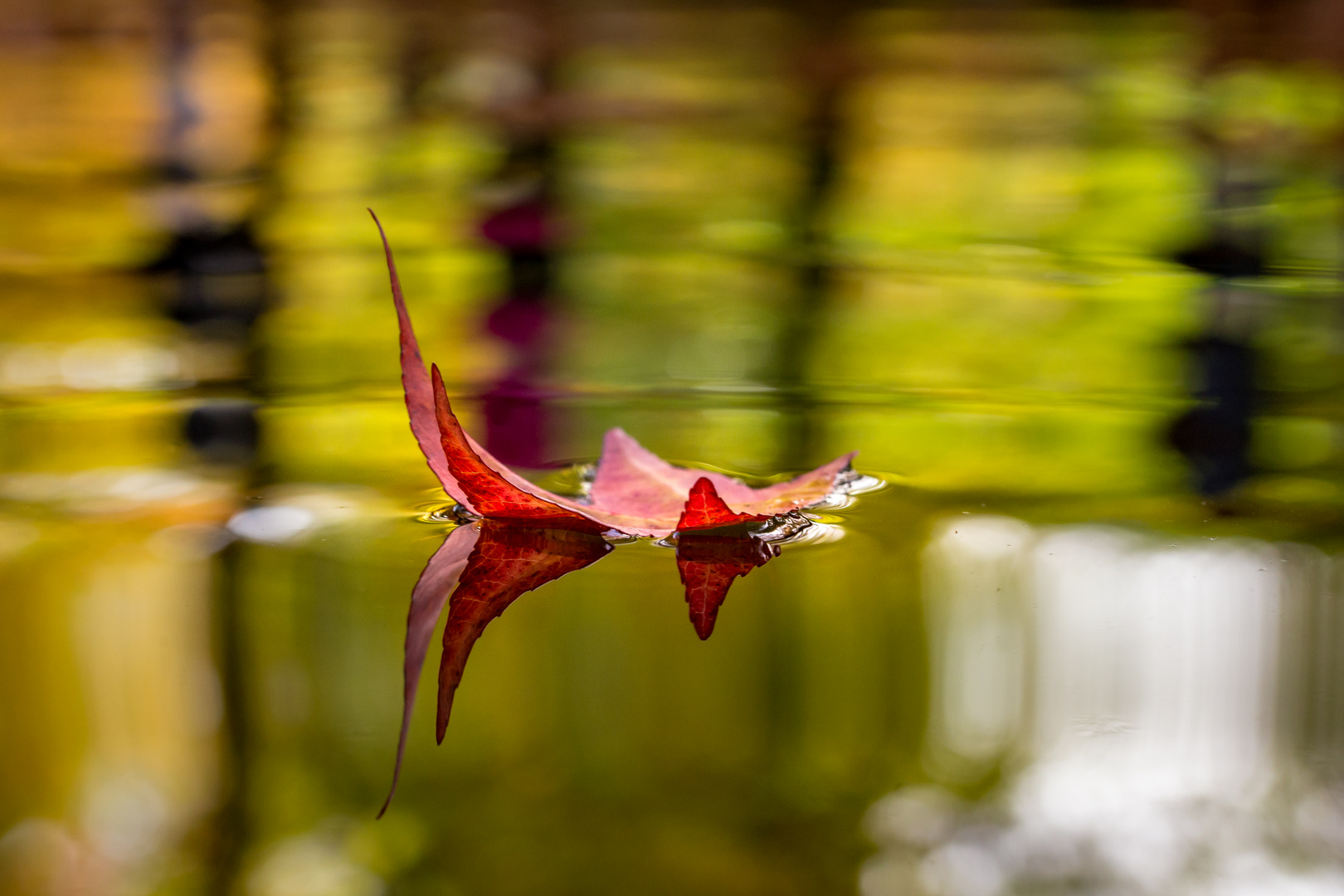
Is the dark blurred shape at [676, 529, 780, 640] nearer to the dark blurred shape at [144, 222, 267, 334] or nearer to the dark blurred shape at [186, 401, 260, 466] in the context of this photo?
the dark blurred shape at [186, 401, 260, 466]

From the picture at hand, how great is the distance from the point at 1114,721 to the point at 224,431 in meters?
0.71

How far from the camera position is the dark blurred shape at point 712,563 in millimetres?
542

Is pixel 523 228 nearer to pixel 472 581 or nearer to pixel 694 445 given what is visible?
pixel 694 445

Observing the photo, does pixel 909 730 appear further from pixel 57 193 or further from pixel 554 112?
pixel 57 193

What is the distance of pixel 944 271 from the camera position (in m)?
1.64

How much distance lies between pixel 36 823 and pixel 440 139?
1.74 m

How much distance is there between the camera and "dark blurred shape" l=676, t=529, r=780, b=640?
0.54 m

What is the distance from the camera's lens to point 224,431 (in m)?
0.87

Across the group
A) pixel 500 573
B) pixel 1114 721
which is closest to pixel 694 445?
pixel 500 573

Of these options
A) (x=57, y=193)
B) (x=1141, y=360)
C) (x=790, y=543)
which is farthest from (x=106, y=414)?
(x=57, y=193)

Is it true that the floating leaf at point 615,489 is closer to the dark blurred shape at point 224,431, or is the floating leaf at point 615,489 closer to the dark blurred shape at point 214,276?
the dark blurred shape at point 224,431

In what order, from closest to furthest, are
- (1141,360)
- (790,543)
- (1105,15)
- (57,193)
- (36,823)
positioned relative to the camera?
(36,823), (790,543), (1141,360), (57,193), (1105,15)

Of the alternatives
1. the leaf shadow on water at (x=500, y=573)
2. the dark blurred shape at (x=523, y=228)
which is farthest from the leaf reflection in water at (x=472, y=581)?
the dark blurred shape at (x=523, y=228)

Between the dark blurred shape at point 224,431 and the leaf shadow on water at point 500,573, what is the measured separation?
0.87 feet
